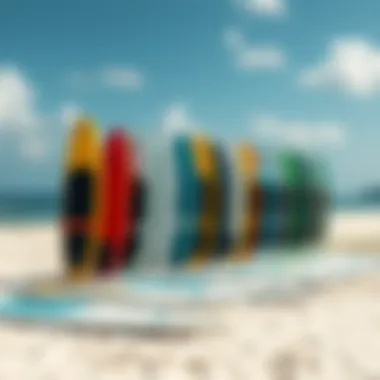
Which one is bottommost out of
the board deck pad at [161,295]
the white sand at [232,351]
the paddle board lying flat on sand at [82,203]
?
the white sand at [232,351]

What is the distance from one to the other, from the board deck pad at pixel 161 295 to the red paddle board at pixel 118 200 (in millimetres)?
227

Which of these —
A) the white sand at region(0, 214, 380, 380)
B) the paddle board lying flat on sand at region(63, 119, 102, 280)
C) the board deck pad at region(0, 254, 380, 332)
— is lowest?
the white sand at region(0, 214, 380, 380)

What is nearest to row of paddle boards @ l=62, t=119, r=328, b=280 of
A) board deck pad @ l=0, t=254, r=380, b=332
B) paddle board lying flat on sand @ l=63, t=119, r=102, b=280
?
paddle board lying flat on sand @ l=63, t=119, r=102, b=280

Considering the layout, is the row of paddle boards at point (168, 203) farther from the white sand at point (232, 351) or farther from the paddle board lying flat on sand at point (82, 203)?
the white sand at point (232, 351)

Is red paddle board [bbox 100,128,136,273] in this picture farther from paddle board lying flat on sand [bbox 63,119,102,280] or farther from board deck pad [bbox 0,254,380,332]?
board deck pad [bbox 0,254,380,332]

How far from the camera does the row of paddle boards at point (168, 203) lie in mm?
6324

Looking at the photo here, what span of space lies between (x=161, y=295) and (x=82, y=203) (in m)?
1.25

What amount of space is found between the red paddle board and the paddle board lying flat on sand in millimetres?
90

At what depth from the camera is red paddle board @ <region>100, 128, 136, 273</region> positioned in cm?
635

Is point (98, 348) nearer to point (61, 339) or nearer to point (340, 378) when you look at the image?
point (61, 339)

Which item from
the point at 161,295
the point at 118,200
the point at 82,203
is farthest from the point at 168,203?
the point at 161,295

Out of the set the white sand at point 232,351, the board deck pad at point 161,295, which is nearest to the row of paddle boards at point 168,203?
the board deck pad at point 161,295

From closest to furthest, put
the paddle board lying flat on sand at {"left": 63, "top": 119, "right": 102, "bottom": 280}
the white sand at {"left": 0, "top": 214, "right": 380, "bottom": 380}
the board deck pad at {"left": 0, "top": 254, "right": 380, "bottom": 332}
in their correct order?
1. the white sand at {"left": 0, "top": 214, "right": 380, "bottom": 380}
2. the board deck pad at {"left": 0, "top": 254, "right": 380, "bottom": 332}
3. the paddle board lying flat on sand at {"left": 63, "top": 119, "right": 102, "bottom": 280}

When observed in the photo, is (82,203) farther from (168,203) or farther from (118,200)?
(168,203)
